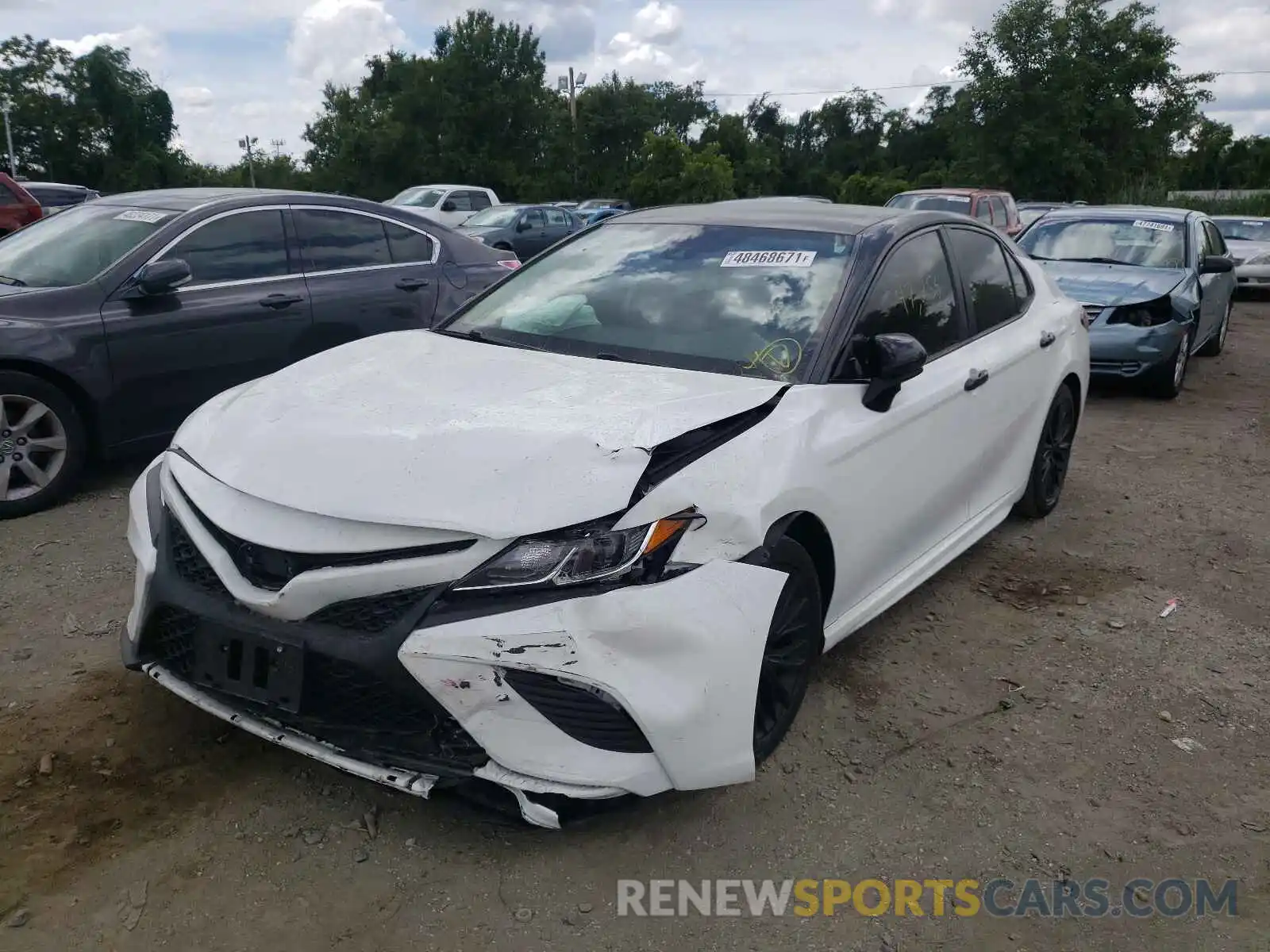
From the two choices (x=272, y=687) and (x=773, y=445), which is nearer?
(x=272, y=687)

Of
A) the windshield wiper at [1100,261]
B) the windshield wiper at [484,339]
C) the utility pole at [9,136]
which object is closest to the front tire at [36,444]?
the windshield wiper at [484,339]

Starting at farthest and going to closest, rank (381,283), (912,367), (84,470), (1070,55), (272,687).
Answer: (1070,55) < (381,283) < (84,470) < (912,367) < (272,687)

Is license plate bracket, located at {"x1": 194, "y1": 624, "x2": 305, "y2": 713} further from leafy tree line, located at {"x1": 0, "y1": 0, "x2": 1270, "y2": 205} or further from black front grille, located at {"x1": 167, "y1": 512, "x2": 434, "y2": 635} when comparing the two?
leafy tree line, located at {"x1": 0, "y1": 0, "x2": 1270, "y2": 205}

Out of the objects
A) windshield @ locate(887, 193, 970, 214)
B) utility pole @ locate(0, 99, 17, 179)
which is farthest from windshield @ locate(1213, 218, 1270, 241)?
utility pole @ locate(0, 99, 17, 179)

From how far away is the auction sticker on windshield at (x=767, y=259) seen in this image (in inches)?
140

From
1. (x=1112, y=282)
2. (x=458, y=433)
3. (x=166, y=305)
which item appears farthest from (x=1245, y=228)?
(x=458, y=433)

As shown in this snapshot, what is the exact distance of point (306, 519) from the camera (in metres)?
2.49

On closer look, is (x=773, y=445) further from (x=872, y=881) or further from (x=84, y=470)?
→ (x=84, y=470)

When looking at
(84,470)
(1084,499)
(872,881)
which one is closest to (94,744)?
(872,881)

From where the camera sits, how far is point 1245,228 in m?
18.1

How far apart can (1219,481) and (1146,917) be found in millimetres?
4508

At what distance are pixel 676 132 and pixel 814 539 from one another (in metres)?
57.6

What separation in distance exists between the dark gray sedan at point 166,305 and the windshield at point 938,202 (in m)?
11.6

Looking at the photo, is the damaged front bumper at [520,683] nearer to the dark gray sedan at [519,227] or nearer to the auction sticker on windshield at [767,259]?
the auction sticker on windshield at [767,259]
